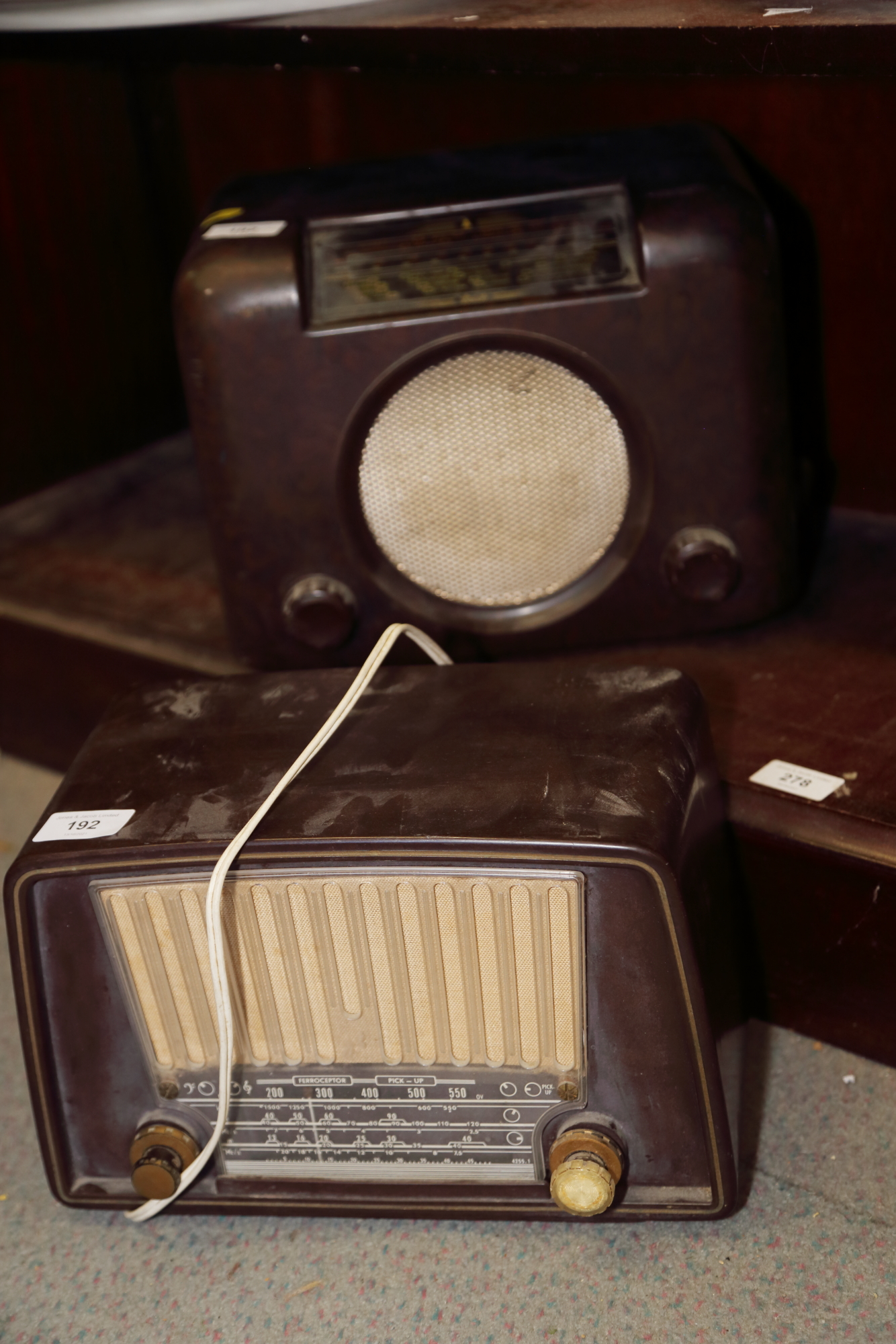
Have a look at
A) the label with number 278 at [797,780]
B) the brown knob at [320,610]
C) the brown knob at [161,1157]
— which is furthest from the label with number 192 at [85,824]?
the label with number 278 at [797,780]

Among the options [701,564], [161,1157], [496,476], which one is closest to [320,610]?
[496,476]

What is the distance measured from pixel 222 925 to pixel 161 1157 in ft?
0.49

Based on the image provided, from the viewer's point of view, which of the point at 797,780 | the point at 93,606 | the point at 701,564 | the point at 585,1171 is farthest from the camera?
the point at 93,606

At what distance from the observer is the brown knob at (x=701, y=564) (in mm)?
956

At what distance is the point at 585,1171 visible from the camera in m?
0.70

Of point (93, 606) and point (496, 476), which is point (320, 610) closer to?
point (496, 476)

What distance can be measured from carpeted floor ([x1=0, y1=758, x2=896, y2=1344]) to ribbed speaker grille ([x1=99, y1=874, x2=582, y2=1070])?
12cm

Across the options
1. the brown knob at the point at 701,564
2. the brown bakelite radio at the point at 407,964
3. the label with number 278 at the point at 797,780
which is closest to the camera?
the brown bakelite radio at the point at 407,964

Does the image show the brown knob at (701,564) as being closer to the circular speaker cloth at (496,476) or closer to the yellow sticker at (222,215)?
the circular speaker cloth at (496,476)

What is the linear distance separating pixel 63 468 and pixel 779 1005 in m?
0.97

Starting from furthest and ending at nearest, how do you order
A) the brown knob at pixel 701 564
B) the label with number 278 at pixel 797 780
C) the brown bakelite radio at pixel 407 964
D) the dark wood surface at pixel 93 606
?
the dark wood surface at pixel 93 606 → the brown knob at pixel 701 564 → the label with number 278 at pixel 797 780 → the brown bakelite radio at pixel 407 964

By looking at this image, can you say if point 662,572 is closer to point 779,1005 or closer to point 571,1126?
point 779,1005

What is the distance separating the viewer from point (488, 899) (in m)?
0.68

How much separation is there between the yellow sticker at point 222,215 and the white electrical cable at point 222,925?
1.16ft
